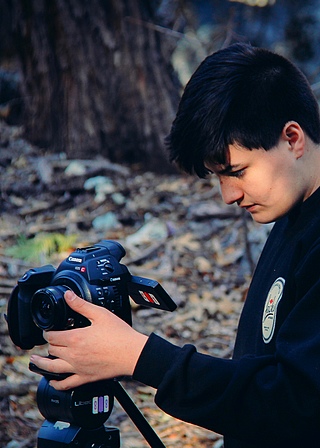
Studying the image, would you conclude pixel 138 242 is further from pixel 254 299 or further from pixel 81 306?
pixel 81 306

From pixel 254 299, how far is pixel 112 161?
3990 millimetres

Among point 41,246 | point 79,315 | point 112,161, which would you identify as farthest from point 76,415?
point 112,161

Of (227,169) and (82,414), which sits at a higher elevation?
(227,169)

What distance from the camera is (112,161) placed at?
236 inches

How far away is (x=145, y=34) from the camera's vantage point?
5.89 meters

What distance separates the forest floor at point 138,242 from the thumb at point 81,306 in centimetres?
131

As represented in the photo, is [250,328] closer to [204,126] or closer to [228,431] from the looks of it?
[228,431]

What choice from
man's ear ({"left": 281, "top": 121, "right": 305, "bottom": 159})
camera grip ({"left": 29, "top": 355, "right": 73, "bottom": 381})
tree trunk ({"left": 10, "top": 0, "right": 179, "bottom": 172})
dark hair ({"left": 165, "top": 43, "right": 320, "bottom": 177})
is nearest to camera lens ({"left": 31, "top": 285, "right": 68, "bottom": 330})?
camera grip ({"left": 29, "top": 355, "right": 73, "bottom": 381})

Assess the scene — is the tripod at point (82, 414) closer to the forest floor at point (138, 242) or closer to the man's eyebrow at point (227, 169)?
the man's eyebrow at point (227, 169)

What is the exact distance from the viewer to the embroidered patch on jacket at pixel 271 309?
1866mm

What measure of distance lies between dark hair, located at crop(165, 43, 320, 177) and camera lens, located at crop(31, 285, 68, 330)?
0.49 meters

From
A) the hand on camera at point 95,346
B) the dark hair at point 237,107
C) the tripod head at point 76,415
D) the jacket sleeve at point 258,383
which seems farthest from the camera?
the tripod head at point 76,415

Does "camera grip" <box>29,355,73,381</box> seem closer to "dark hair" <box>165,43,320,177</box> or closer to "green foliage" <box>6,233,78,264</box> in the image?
"dark hair" <box>165,43,320,177</box>

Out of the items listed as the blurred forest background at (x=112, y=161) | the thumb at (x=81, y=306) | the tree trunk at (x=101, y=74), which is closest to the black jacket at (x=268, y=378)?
the thumb at (x=81, y=306)
